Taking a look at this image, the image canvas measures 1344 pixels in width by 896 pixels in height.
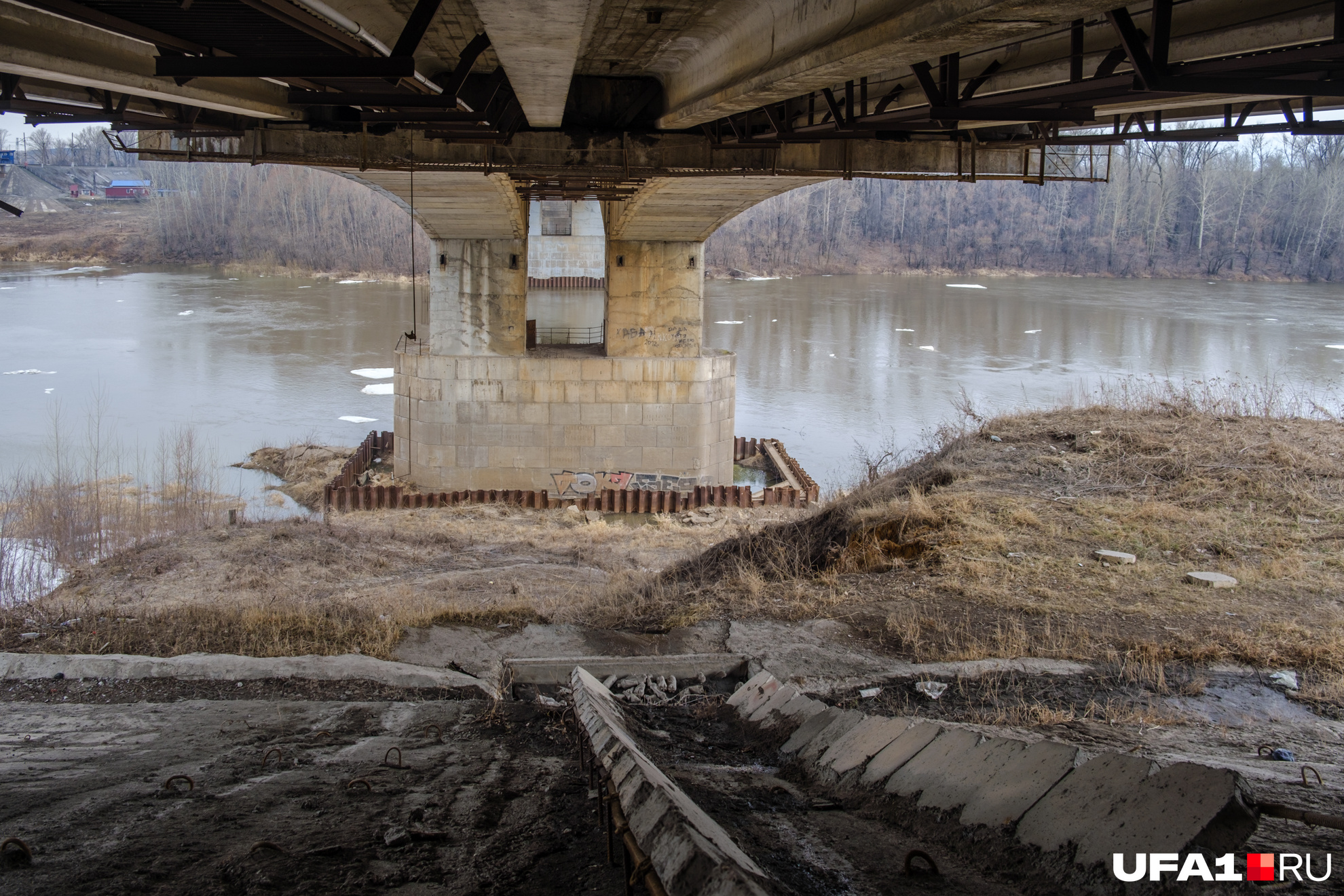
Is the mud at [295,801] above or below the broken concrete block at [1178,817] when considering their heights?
→ below

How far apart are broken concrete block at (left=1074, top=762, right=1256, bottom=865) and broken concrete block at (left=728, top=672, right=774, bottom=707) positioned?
315 centimetres

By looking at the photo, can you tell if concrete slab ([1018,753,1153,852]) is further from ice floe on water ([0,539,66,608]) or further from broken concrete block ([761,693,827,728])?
ice floe on water ([0,539,66,608])

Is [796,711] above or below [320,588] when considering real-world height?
above

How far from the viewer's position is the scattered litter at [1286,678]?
20.6 ft

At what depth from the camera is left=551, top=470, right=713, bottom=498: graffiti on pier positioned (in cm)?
2250

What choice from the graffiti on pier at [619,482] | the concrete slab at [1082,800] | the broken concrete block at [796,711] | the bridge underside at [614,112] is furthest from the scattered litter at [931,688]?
the graffiti on pier at [619,482]

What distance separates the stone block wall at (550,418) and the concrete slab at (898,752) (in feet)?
58.9

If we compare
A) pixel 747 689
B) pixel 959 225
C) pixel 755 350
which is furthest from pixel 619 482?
pixel 959 225

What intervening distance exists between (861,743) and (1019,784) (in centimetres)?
109

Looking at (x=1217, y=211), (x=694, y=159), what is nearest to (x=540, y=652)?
(x=694, y=159)

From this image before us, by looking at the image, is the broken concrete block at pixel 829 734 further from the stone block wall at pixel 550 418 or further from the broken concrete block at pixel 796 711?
the stone block wall at pixel 550 418

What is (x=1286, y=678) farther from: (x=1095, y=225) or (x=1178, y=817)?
(x=1095, y=225)

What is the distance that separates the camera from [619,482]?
2267cm

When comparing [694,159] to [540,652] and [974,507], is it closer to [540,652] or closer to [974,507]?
[974,507]
